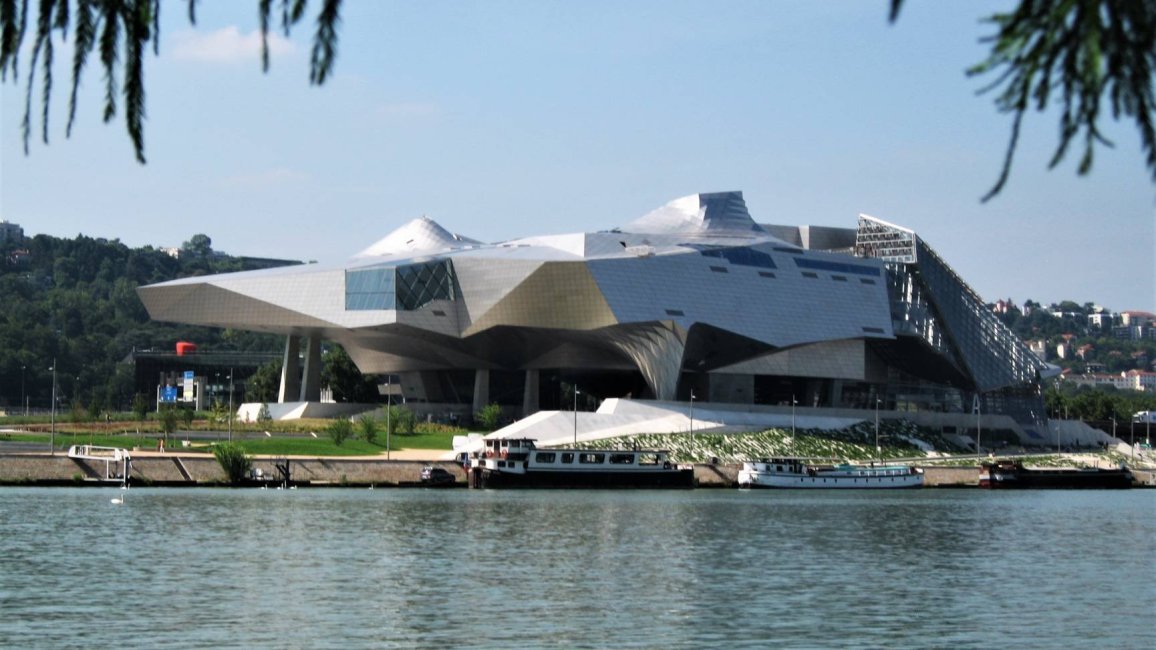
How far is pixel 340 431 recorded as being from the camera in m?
107

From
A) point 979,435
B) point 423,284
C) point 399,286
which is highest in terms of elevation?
point 423,284

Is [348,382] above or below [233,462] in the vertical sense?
above

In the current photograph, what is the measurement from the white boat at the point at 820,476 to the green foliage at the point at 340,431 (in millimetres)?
26350

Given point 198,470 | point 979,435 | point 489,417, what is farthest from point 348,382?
point 198,470

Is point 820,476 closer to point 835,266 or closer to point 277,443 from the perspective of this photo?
point 835,266

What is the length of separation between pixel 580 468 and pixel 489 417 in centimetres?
2619

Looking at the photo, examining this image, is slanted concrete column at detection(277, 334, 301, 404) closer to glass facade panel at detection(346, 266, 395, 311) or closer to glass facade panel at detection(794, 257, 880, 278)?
glass facade panel at detection(346, 266, 395, 311)

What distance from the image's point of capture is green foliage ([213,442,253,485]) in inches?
3442

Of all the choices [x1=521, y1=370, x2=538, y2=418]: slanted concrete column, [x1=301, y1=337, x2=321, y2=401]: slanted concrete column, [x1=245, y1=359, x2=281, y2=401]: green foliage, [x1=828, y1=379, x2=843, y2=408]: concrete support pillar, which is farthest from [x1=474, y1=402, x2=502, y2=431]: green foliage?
[x1=245, y1=359, x2=281, y2=401]: green foliage

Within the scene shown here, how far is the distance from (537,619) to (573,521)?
30.3 m

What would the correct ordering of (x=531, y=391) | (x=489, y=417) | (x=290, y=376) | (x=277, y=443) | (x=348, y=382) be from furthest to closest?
(x=348, y=382) < (x=290, y=376) < (x=531, y=391) < (x=489, y=417) < (x=277, y=443)

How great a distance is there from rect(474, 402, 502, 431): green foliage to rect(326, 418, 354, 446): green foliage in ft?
35.9

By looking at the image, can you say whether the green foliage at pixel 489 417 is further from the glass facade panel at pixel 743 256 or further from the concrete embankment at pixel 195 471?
the concrete embankment at pixel 195 471

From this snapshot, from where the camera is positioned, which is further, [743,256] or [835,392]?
[835,392]
